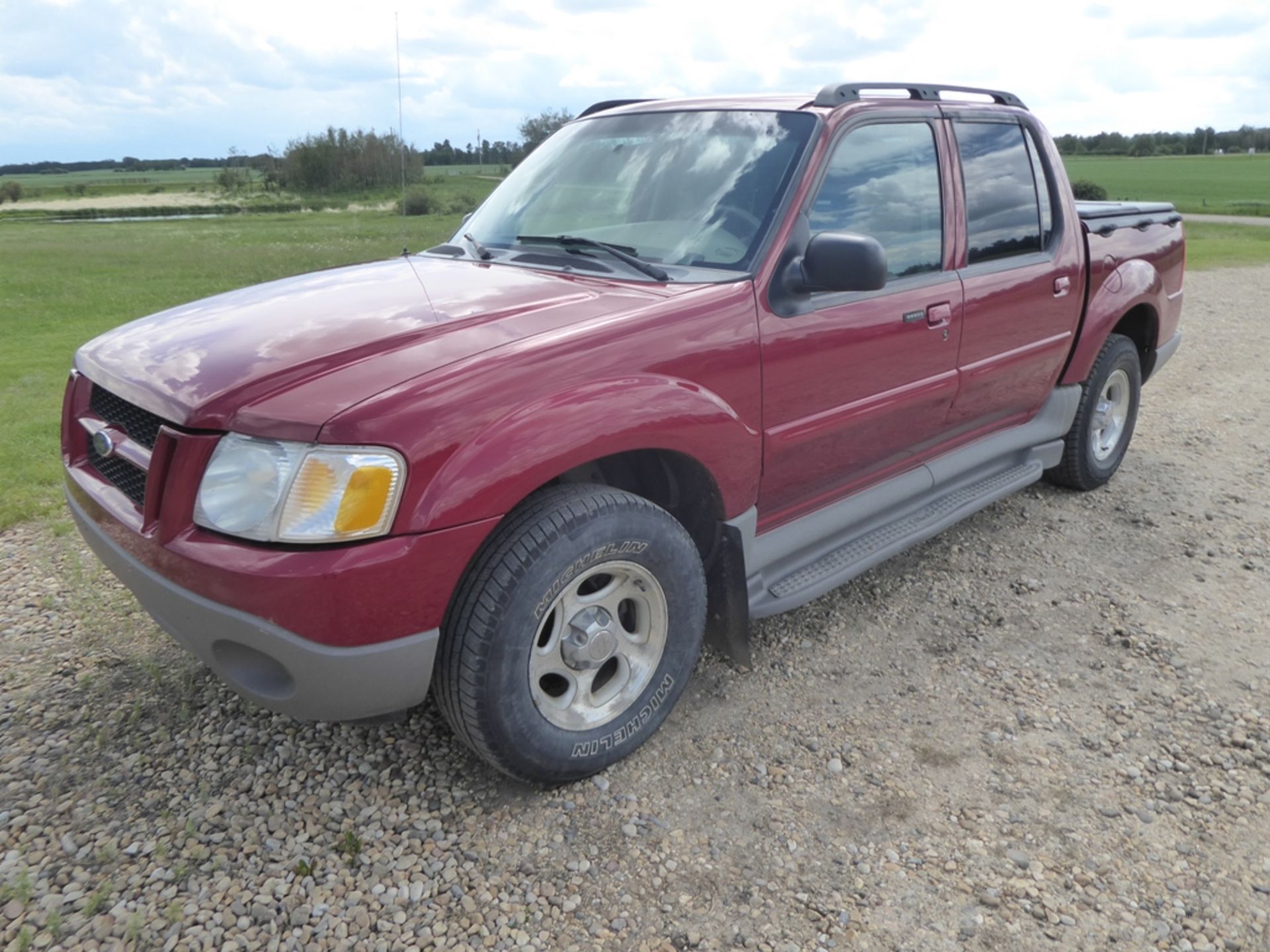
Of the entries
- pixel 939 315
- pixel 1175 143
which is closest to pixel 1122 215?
pixel 939 315

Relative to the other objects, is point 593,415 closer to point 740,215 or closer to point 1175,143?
point 740,215

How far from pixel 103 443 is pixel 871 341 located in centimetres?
250

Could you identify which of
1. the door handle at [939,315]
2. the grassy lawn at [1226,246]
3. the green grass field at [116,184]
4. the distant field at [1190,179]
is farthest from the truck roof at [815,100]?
the green grass field at [116,184]

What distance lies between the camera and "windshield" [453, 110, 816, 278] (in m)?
3.15

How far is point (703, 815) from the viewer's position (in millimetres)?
2686

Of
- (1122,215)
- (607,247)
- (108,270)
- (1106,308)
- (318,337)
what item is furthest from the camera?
(108,270)

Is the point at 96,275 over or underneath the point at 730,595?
over

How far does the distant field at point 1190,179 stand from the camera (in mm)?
36219

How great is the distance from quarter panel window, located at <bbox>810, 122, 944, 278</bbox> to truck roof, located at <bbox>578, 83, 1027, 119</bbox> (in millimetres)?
135

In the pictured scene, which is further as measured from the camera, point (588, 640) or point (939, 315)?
point (939, 315)

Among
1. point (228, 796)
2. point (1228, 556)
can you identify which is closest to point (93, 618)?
point (228, 796)

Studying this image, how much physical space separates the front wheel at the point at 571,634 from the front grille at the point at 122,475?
97 cm

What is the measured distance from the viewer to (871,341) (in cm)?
333

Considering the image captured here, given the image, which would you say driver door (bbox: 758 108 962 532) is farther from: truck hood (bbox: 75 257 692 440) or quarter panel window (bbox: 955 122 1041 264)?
truck hood (bbox: 75 257 692 440)
